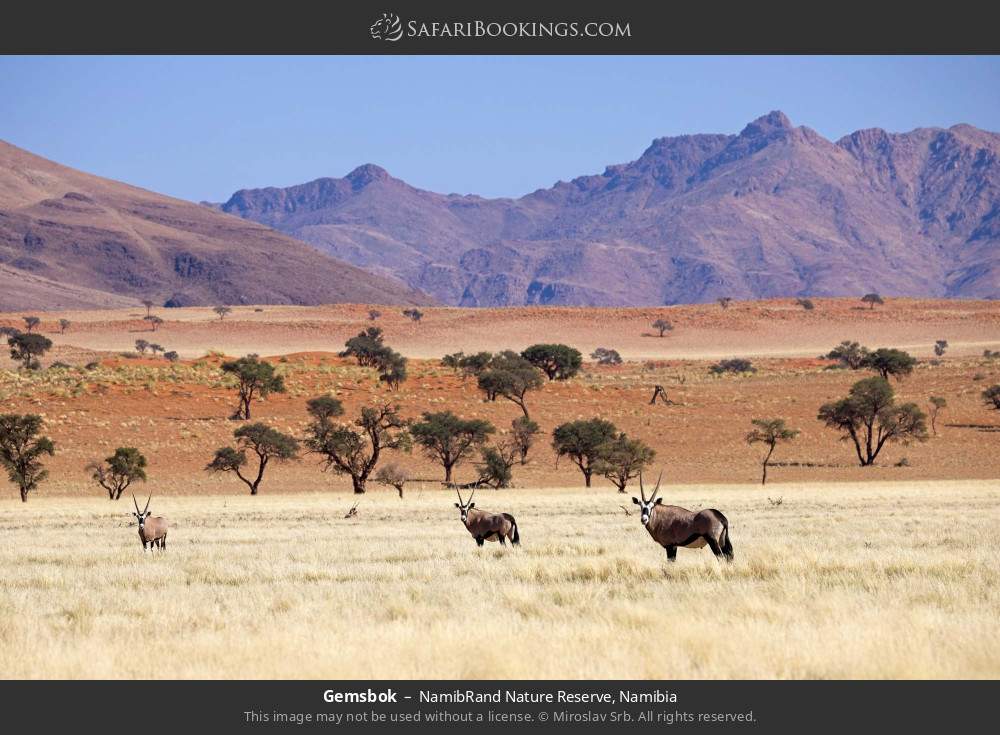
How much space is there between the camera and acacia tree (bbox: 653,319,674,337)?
465ft

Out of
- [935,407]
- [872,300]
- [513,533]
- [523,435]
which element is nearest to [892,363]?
[935,407]

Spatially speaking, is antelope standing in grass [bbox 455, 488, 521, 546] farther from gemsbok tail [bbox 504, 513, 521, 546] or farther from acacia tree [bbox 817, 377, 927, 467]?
acacia tree [bbox 817, 377, 927, 467]

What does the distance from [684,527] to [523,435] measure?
140ft

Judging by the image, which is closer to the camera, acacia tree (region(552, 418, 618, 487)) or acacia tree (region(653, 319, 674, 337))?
acacia tree (region(552, 418, 618, 487))

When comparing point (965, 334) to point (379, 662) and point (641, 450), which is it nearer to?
point (641, 450)

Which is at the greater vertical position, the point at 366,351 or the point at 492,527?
the point at 366,351

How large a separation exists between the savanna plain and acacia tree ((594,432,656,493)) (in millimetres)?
1751

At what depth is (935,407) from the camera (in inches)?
2719

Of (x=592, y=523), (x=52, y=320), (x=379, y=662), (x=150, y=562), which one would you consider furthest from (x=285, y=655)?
(x=52, y=320)

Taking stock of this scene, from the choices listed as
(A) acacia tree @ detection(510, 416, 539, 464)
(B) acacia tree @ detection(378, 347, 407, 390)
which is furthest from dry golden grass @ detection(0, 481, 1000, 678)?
(B) acacia tree @ detection(378, 347, 407, 390)

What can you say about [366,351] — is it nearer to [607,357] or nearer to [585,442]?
[607,357]

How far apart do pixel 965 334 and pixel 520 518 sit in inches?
4605

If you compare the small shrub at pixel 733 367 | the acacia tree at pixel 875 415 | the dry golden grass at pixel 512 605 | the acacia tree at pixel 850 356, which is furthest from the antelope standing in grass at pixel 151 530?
the small shrub at pixel 733 367

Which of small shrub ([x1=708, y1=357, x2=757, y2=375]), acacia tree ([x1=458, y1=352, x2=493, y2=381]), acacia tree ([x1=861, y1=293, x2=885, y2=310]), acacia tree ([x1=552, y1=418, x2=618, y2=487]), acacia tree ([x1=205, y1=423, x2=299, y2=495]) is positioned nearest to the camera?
acacia tree ([x1=205, y1=423, x2=299, y2=495])
